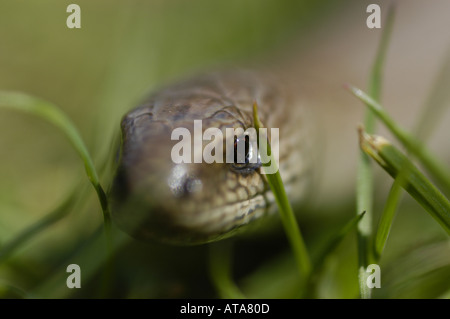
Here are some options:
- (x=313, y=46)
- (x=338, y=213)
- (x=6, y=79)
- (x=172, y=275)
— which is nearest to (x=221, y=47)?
(x=313, y=46)

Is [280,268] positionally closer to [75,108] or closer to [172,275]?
[172,275]

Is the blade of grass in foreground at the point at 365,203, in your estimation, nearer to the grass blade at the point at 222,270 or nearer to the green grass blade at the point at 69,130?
the grass blade at the point at 222,270

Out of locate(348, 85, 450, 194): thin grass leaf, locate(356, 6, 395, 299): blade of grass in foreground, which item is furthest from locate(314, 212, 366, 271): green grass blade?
locate(348, 85, 450, 194): thin grass leaf

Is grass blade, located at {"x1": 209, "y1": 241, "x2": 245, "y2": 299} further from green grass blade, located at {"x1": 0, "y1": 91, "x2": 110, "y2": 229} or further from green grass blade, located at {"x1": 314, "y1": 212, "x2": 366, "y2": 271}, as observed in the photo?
green grass blade, located at {"x1": 0, "y1": 91, "x2": 110, "y2": 229}

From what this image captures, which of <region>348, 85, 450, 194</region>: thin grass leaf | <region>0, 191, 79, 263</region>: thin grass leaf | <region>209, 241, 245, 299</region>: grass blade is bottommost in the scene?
<region>209, 241, 245, 299</region>: grass blade

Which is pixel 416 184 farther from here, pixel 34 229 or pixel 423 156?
pixel 34 229

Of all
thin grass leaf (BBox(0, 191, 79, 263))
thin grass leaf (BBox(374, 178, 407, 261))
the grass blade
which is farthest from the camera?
the grass blade
